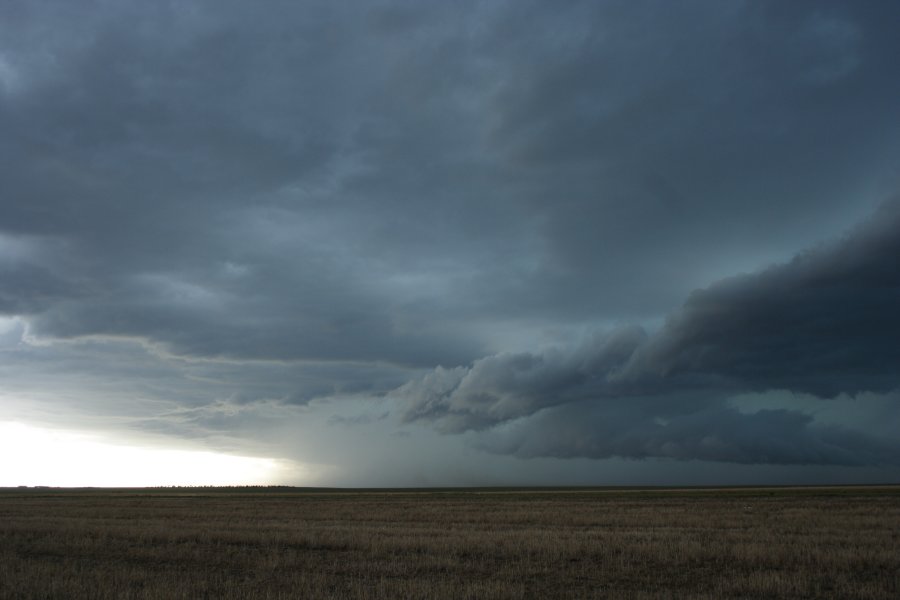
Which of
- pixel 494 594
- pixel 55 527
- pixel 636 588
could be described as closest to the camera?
pixel 494 594

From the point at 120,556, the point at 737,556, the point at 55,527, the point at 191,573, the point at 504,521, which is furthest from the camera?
the point at 504,521

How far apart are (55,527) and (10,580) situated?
1984 centimetres

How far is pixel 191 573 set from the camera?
64.2 feet

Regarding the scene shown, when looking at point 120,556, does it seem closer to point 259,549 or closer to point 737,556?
point 259,549

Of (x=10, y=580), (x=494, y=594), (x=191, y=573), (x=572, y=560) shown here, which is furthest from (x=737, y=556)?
(x=10, y=580)

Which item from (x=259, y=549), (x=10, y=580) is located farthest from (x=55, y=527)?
(x=10, y=580)

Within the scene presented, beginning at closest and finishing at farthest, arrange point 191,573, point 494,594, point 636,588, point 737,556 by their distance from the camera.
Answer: point 494,594 < point 636,588 < point 191,573 < point 737,556

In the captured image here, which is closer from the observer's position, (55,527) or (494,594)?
(494,594)

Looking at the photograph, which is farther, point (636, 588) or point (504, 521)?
point (504, 521)

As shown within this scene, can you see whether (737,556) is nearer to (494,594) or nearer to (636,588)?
(636,588)

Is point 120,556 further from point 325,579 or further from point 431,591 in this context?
point 431,591

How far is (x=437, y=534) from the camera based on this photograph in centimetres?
3003

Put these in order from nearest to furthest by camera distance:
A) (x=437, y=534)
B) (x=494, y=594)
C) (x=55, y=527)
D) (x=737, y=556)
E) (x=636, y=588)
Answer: (x=494, y=594)
(x=636, y=588)
(x=737, y=556)
(x=437, y=534)
(x=55, y=527)

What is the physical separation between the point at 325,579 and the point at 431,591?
3774mm
